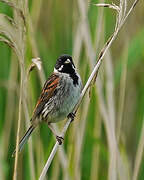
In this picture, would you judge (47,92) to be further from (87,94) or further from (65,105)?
(87,94)

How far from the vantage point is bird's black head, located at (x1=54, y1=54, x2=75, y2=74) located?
2248 mm

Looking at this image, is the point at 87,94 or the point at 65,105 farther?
the point at 87,94

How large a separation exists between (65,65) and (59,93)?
6.5 inches

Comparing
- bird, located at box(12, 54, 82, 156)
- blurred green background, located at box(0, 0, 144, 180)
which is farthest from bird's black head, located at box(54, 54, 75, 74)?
blurred green background, located at box(0, 0, 144, 180)

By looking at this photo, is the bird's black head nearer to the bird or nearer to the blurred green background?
the bird

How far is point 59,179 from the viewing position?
2.63 metres

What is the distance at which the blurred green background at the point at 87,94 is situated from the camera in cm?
224

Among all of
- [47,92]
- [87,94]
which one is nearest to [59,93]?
[47,92]

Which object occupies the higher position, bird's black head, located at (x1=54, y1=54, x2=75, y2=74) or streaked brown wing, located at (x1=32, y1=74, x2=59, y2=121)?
bird's black head, located at (x1=54, y1=54, x2=75, y2=74)

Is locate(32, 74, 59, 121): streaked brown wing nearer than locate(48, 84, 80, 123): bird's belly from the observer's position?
No

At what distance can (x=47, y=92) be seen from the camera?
233 centimetres

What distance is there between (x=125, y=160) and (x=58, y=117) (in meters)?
0.45

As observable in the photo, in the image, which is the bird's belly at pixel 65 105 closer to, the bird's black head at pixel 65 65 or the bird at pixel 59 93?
the bird at pixel 59 93

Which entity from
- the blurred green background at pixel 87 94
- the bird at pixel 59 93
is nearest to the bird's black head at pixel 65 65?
the bird at pixel 59 93
